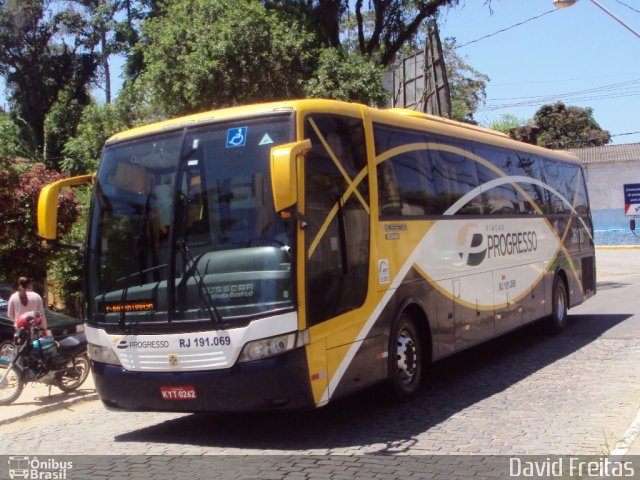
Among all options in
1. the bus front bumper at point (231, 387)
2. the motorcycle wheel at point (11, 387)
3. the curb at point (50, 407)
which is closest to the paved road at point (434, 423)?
the curb at point (50, 407)

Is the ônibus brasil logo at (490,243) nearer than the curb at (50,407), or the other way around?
the curb at (50,407)

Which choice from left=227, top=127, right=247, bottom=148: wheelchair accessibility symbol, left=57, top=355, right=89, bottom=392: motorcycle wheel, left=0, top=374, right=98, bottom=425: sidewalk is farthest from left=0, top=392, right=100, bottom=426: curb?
left=227, top=127, right=247, bottom=148: wheelchair accessibility symbol

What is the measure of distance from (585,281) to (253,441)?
34.2ft

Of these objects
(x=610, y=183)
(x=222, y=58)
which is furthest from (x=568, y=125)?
(x=222, y=58)

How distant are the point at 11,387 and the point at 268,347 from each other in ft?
16.4

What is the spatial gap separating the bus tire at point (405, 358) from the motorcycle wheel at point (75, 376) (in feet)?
15.6

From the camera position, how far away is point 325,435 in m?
7.48

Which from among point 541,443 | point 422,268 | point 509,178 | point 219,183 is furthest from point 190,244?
point 509,178

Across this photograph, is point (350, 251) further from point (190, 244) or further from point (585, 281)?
point (585, 281)

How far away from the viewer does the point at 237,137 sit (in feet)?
23.5

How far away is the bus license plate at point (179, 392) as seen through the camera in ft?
22.9

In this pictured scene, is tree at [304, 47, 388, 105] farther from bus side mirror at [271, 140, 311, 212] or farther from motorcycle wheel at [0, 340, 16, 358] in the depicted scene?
bus side mirror at [271, 140, 311, 212]

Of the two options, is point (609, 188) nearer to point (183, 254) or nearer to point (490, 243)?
point (490, 243)

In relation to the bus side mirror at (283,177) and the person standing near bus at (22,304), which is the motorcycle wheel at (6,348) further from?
the bus side mirror at (283,177)
